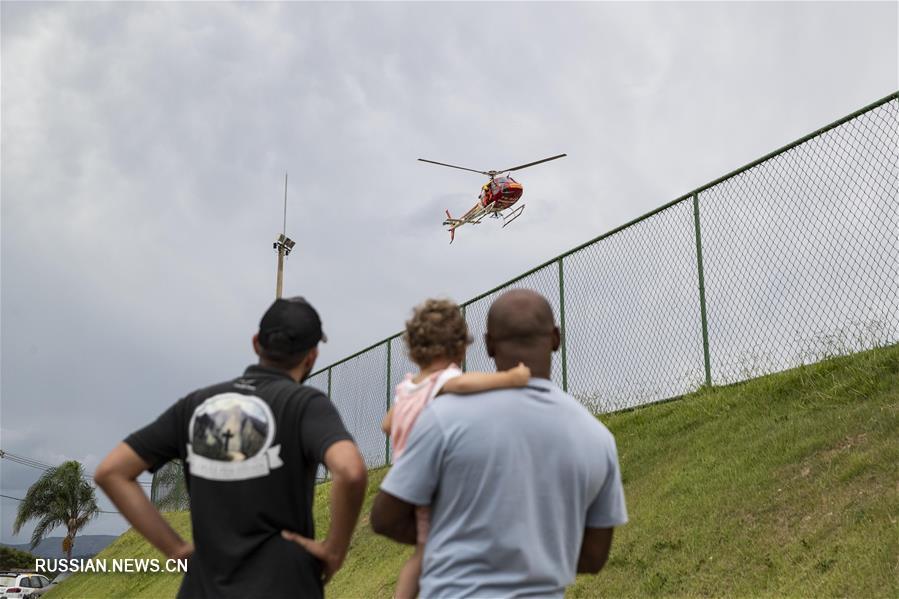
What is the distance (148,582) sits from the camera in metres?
15.8

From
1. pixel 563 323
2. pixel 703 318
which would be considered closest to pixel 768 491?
pixel 703 318

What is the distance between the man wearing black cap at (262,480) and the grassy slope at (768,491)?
377 centimetres

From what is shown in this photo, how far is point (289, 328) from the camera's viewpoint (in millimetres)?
2668

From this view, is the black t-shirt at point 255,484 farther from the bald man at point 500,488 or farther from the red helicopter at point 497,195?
the red helicopter at point 497,195

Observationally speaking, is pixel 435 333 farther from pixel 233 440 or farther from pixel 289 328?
pixel 233 440

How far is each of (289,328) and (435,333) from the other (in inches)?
17.4

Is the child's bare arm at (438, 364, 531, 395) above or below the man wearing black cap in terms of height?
above

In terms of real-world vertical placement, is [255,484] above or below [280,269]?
below

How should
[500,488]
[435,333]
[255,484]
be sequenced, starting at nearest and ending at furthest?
[500,488], [255,484], [435,333]

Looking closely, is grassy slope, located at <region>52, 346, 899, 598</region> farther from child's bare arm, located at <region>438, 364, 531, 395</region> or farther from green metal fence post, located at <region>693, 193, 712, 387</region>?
child's bare arm, located at <region>438, 364, 531, 395</region>

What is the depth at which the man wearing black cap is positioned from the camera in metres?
2.44

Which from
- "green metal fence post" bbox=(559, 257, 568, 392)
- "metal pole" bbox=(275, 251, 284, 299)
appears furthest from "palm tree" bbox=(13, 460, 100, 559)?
"green metal fence post" bbox=(559, 257, 568, 392)

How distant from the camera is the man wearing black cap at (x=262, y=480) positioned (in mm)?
2436

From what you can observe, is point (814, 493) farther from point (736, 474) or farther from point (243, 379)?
point (243, 379)
